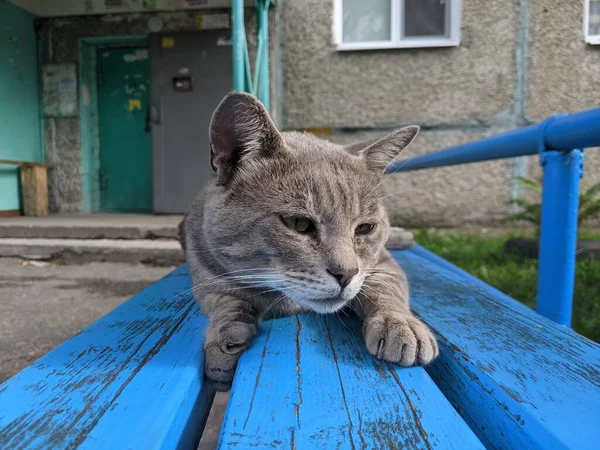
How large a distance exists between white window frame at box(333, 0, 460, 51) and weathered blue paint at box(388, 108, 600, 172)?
3.39 metres

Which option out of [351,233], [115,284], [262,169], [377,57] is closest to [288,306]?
[351,233]

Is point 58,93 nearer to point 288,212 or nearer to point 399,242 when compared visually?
point 399,242

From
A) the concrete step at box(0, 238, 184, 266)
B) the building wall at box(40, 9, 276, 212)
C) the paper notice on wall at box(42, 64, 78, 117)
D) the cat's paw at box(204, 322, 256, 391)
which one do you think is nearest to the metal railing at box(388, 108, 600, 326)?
the cat's paw at box(204, 322, 256, 391)

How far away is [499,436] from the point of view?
2.42ft

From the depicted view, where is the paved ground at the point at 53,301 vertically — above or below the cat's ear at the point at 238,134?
below

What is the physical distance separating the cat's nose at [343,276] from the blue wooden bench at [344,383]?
0.47 feet

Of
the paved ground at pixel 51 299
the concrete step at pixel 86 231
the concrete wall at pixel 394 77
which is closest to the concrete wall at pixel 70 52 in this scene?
the concrete wall at pixel 394 77

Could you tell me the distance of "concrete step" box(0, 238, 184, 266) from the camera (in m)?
3.88

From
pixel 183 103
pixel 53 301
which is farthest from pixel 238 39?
pixel 53 301

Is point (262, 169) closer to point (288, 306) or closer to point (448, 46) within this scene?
point (288, 306)

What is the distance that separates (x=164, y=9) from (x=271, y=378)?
557cm

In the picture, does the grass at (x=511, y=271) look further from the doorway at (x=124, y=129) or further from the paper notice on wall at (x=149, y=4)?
the paper notice on wall at (x=149, y=4)

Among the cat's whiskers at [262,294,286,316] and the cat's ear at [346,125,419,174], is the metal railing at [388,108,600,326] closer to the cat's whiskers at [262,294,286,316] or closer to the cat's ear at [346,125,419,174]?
the cat's ear at [346,125,419,174]

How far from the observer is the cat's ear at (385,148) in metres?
1.45
